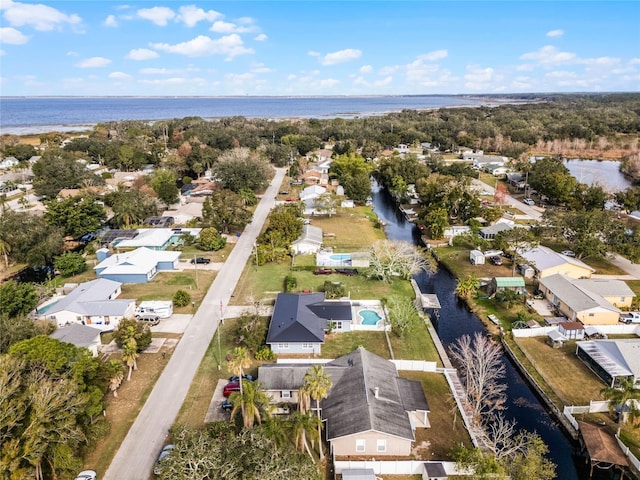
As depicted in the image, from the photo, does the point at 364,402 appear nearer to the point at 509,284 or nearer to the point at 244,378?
the point at 244,378

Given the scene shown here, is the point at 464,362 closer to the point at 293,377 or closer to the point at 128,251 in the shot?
the point at 293,377

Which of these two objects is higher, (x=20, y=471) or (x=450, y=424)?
(x=20, y=471)

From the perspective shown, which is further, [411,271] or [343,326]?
[411,271]

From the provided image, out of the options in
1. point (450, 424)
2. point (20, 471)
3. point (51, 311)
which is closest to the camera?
point (20, 471)

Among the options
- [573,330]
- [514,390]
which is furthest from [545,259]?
[514,390]

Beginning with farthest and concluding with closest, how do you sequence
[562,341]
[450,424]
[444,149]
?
1. [444,149]
2. [562,341]
3. [450,424]

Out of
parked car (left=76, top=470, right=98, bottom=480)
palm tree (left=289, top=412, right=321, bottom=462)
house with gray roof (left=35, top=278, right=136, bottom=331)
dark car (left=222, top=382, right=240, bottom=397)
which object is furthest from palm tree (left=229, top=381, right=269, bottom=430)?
house with gray roof (left=35, top=278, right=136, bottom=331)

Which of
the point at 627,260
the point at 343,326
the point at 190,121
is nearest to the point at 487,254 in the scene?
the point at 627,260

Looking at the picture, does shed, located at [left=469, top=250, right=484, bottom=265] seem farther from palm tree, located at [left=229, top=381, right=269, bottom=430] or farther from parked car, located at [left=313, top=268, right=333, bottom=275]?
palm tree, located at [left=229, top=381, right=269, bottom=430]

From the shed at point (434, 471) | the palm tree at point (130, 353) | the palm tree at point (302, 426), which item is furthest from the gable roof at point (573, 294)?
the palm tree at point (130, 353)
